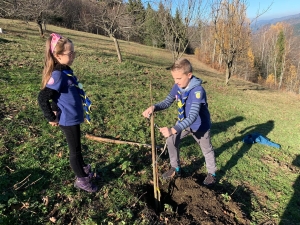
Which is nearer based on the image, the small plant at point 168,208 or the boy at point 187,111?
the boy at point 187,111

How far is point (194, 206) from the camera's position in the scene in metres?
3.25

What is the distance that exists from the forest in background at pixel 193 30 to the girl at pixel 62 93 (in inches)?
207

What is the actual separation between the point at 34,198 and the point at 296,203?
4257 mm

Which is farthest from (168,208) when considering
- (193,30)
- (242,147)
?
(193,30)

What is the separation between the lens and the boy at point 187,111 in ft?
9.96

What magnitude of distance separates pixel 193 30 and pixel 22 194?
12.2 m

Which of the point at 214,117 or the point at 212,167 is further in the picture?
the point at 214,117

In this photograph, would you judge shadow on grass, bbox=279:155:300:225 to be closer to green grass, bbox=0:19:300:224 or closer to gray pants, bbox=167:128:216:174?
green grass, bbox=0:19:300:224

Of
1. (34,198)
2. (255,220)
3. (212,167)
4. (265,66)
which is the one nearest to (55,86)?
(34,198)

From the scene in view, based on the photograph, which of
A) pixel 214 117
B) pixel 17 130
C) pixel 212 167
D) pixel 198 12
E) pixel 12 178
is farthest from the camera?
pixel 198 12

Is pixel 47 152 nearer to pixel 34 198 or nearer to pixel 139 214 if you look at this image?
pixel 34 198

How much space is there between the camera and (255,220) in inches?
135

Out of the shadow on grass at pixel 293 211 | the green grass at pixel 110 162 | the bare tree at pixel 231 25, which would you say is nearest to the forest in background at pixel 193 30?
the bare tree at pixel 231 25

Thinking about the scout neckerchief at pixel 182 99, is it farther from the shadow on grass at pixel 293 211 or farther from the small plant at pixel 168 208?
the shadow on grass at pixel 293 211
